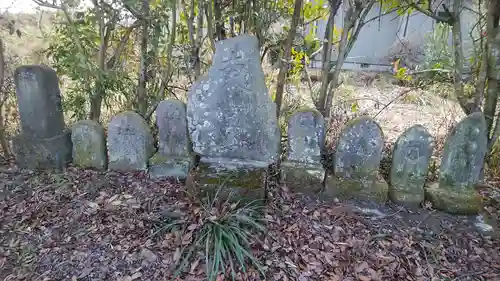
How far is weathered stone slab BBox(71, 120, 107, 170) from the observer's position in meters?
2.87

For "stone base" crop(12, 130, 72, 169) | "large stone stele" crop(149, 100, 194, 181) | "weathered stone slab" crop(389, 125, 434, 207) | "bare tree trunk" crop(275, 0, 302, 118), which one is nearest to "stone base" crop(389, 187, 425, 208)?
"weathered stone slab" crop(389, 125, 434, 207)

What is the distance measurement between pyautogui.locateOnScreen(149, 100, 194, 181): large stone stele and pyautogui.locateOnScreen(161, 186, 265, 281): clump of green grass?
50 cm

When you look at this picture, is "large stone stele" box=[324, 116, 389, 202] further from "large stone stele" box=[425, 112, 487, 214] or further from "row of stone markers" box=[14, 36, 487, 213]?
"large stone stele" box=[425, 112, 487, 214]

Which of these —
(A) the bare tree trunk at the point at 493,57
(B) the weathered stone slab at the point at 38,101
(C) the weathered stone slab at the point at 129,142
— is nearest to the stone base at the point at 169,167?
(C) the weathered stone slab at the point at 129,142

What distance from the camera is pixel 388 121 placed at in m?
4.70

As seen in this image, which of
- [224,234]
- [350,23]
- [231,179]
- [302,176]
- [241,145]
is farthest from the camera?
[350,23]

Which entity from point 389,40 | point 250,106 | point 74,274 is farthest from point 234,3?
point 389,40

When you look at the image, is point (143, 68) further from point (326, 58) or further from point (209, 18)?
point (326, 58)

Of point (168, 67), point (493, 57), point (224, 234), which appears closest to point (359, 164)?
point (224, 234)

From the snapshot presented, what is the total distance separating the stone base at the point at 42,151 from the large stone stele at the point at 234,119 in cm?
118

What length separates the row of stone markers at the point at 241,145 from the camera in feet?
8.18

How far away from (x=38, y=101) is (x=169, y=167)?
1.16 metres

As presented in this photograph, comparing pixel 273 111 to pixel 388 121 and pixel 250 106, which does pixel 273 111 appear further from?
pixel 388 121

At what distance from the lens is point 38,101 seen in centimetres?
279
